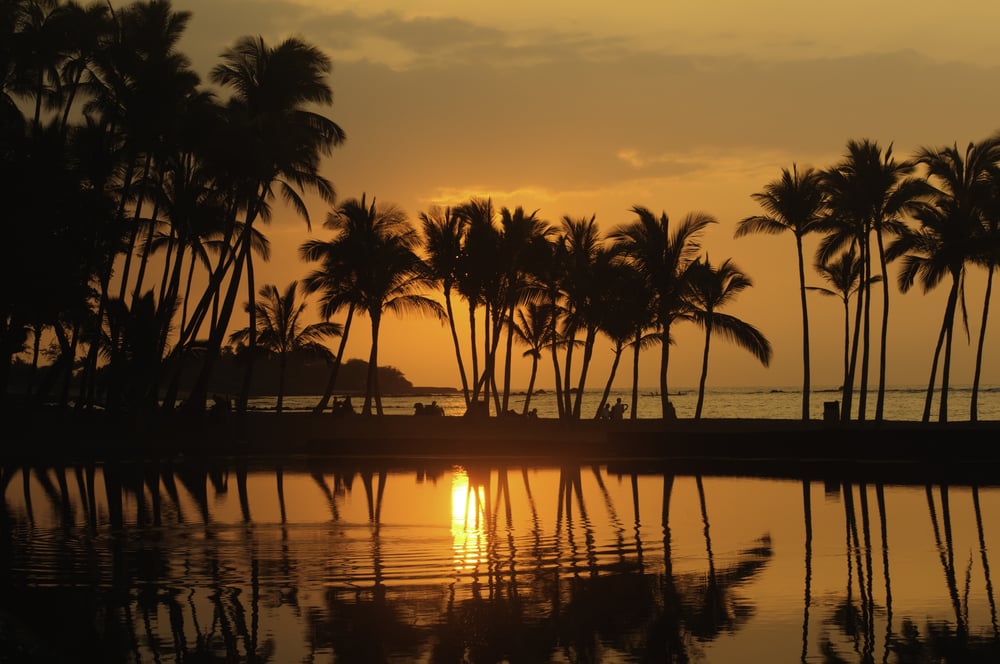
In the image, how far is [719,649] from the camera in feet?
29.0

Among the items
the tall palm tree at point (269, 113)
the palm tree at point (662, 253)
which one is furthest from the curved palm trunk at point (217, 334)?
the palm tree at point (662, 253)

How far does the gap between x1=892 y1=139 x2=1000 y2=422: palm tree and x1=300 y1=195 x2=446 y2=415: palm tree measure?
65.3ft

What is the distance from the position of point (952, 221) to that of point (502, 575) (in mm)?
30990

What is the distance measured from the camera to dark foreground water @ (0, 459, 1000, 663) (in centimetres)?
902

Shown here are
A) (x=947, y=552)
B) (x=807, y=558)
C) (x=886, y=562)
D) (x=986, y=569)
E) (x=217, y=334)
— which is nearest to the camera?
(x=986, y=569)

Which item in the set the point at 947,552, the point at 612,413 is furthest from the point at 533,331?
the point at 947,552

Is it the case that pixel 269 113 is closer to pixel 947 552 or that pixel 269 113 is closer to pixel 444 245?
pixel 444 245

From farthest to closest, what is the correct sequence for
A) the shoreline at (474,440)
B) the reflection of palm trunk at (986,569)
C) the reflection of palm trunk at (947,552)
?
the shoreline at (474,440) → the reflection of palm trunk at (947,552) → the reflection of palm trunk at (986,569)

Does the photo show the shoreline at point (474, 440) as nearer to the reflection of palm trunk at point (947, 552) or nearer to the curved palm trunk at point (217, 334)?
the curved palm trunk at point (217, 334)

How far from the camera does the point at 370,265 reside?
4903cm

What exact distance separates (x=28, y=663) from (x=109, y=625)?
2693 mm

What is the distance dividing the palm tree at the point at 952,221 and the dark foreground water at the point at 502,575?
18.6 metres

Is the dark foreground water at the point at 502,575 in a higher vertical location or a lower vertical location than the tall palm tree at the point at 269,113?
lower

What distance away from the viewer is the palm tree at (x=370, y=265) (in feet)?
161
